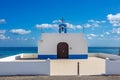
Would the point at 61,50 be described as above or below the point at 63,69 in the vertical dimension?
above

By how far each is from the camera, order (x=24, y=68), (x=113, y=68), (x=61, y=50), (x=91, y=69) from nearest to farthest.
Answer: (x=24, y=68) → (x=113, y=68) → (x=91, y=69) → (x=61, y=50)

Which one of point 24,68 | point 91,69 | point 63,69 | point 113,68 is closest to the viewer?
point 24,68

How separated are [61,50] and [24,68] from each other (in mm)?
12699

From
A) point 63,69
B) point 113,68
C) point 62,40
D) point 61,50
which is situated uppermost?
point 62,40

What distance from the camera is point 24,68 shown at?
50.5 feet

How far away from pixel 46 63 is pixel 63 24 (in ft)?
47.1

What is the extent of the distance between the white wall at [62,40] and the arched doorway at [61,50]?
1.08ft

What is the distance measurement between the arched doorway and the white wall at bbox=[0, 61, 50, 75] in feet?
41.1

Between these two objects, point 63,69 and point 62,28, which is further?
point 62,28

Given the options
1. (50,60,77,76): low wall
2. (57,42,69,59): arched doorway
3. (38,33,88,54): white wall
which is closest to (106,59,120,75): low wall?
(50,60,77,76): low wall

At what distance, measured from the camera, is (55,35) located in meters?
27.9

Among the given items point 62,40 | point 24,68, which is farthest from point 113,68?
point 62,40

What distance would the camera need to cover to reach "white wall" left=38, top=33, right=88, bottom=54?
27781mm

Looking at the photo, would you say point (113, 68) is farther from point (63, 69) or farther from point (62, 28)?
point (62, 28)
